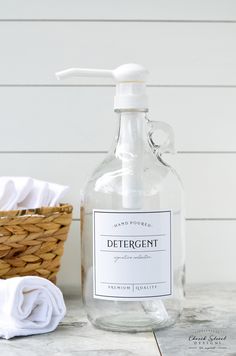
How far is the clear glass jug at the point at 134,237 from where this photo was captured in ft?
2.43

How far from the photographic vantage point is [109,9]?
1.07 metres

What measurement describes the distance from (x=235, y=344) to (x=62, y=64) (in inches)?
22.8

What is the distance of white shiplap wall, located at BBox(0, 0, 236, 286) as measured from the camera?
3.50 feet

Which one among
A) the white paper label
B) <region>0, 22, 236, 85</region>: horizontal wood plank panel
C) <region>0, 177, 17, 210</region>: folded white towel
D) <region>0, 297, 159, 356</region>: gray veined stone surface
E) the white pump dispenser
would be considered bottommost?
<region>0, 297, 159, 356</region>: gray veined stone surface

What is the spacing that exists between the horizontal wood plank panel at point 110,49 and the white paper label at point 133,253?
1.28ft

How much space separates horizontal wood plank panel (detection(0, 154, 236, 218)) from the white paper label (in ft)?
1.05

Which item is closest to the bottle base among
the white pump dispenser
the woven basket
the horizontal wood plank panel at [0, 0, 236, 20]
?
the woven basket

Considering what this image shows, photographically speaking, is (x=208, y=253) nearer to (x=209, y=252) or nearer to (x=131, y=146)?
(x=209, y=252)

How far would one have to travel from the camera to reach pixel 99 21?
1.07 m

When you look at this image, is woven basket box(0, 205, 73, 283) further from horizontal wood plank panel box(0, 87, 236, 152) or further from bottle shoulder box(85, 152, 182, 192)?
horizontal wood plank panel box(0, 87, 236, 152)

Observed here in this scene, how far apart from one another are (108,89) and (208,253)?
33cm

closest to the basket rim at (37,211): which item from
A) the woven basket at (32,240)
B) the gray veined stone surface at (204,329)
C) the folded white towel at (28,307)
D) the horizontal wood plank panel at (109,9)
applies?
the woven basket at (32,240)

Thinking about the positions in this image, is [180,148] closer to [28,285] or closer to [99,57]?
[99,57]

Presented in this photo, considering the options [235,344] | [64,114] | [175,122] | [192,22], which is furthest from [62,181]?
[235,344]
